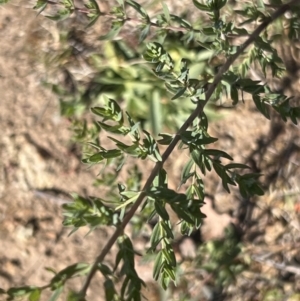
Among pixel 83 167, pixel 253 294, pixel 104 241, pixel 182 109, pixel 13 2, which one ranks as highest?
pixel 13 2

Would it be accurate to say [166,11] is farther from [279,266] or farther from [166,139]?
[279,266]

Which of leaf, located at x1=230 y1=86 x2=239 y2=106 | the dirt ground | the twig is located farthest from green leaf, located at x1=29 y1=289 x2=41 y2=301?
the twig

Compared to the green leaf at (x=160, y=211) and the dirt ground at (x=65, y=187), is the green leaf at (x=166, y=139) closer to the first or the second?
the green leaf at (x=160, y=211)

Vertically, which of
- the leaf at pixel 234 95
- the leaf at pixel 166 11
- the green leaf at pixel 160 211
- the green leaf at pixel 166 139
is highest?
the leaf at pixel 166 11

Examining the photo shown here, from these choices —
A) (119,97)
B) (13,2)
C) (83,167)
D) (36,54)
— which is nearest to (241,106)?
(119,97)

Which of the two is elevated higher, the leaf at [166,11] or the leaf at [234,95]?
the leaf at [166,11]

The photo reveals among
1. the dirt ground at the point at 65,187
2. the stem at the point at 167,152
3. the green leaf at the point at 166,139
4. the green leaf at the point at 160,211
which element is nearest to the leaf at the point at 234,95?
the stem at the point at 167,152

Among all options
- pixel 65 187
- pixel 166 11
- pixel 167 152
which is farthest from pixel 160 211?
pixel 65 187

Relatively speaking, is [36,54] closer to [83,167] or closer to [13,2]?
[13,2]
